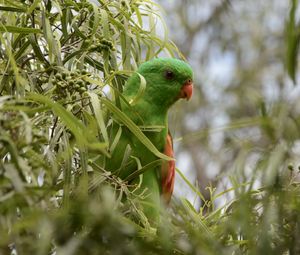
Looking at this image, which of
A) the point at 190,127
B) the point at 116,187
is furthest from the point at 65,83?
the point at 190,127

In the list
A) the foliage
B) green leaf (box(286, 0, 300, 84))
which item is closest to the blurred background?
the foliage

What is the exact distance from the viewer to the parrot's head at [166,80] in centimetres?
219

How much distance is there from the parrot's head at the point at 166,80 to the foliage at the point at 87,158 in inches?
15.0

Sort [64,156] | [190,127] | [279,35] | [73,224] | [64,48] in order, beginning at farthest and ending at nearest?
[279,35]
[190,127]
[64,48]
[64,156]
[73,224]

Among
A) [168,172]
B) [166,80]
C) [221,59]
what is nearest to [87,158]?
[168,172]

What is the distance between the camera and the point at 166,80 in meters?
2.23

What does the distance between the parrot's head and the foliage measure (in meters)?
0.38

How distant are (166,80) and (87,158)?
905 mm

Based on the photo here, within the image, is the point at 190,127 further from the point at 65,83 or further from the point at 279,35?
the point at 65,83

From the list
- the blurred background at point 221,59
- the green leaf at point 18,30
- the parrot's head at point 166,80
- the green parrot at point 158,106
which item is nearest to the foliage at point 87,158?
the green leaf at point 18,30

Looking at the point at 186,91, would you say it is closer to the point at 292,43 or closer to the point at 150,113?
the point at 150,113

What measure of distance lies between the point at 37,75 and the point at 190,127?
404cm

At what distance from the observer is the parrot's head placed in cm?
219

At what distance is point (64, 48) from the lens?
5.26ft
